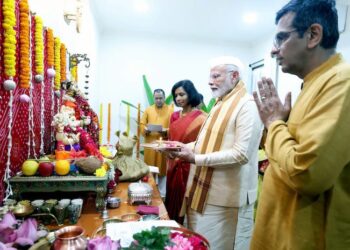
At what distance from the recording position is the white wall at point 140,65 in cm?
451

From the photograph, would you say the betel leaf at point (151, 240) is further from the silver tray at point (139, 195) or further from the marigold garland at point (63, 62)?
the marigold garland at point (63, 62)

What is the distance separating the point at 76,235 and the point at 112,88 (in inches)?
159

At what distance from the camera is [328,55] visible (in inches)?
31.1

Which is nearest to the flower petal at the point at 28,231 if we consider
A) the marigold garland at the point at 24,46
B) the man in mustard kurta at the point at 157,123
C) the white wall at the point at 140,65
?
the marigold garland at the point at 24,46

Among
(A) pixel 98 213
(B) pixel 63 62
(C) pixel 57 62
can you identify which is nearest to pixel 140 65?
(B) pixel 63 62

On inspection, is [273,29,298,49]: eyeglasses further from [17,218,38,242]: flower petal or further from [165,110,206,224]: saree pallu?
[165,110,206,224]: saree pallu

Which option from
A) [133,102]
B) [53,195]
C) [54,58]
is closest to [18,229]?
[53,195]

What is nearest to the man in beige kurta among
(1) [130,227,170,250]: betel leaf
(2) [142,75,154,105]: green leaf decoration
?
(1) [130,227,170,250]: betel leaf

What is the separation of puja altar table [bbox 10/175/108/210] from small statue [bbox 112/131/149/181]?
51 centimetres

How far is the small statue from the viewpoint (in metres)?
1.67

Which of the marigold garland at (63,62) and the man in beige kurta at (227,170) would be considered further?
the marigold garland at (63,62)

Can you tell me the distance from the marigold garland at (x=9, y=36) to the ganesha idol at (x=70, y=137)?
391 mm

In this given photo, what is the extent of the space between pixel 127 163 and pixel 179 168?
19.8 inches

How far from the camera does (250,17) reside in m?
3.65
